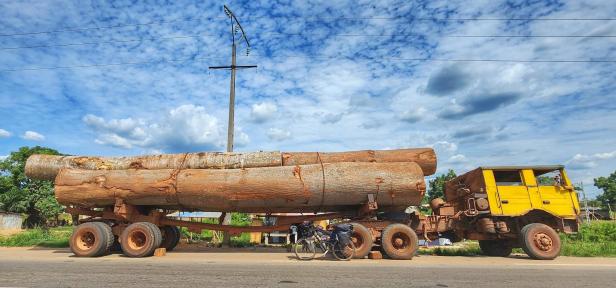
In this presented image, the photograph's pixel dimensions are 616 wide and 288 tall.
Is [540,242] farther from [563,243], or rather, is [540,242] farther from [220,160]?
[220,160]

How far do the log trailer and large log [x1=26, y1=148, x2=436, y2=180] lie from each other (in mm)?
31

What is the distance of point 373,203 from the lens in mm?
10031

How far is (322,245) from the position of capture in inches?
378

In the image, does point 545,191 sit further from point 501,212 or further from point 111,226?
point 111,226

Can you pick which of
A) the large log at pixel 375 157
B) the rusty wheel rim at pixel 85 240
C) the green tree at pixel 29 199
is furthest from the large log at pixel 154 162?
the green tree at pixel 29 199

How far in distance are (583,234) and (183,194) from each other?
17.6 metres

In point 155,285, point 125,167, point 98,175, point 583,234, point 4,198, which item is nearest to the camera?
point 155,285

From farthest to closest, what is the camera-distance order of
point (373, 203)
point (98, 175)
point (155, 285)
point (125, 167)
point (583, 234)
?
point (583, 234)
point (125, 167)
point (98, 175)
point (373, 203)
point (155, 285)

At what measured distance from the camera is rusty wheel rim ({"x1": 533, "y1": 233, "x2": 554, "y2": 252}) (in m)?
10.1

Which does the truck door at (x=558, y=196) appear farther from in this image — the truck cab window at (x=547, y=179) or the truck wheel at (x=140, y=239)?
the truck wheel at (x=140, y=239)

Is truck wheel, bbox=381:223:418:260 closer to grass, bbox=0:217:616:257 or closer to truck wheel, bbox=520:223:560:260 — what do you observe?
grass, bbox=0:217:616:257

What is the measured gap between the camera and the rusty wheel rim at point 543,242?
33.0 ft

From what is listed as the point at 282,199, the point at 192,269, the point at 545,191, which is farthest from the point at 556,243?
the point at 192,269

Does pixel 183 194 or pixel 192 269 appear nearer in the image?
pixel 192 269
